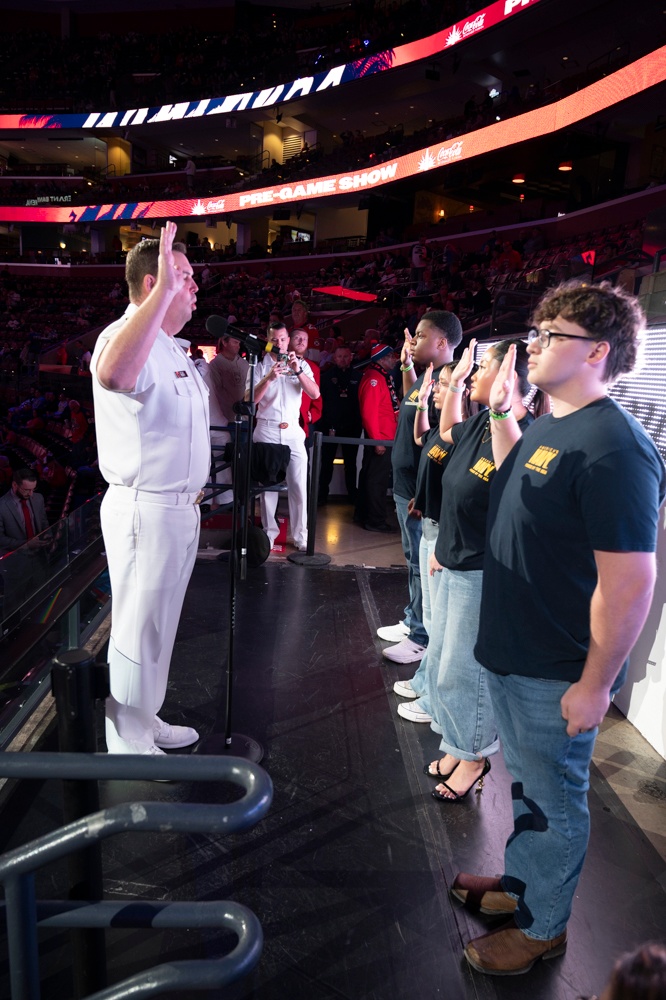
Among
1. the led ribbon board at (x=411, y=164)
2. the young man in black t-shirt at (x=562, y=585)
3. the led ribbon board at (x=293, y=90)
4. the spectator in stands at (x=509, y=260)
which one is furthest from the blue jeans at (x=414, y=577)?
the led ribbon board at (x=293, y=90)

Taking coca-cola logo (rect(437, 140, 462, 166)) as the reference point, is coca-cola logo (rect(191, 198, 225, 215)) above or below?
below

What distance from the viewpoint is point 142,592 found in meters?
2.42

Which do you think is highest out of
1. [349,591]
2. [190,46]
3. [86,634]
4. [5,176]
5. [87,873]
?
[190,46]

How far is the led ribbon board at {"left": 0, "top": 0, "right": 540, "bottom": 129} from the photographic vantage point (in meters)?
16.6

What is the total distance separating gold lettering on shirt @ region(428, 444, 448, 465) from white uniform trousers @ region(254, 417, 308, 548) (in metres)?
2.75

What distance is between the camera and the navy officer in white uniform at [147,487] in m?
2.29

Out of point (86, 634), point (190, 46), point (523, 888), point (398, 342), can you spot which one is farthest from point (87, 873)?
point (190, 46)

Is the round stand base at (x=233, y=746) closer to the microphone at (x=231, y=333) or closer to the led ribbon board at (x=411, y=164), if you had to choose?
the microphone at (x=231, y=333)

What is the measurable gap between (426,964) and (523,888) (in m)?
0.34

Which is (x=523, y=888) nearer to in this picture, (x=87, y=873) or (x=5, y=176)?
(x=87, y=873)

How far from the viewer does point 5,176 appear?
107 feet

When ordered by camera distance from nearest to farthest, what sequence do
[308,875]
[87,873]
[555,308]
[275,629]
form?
[87,873], [555,308], [308,875], [275,629]

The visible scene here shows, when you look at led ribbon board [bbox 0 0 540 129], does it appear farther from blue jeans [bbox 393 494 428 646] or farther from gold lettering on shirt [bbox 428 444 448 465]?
gold lettering on shirt [bbox 428 444 448 465]

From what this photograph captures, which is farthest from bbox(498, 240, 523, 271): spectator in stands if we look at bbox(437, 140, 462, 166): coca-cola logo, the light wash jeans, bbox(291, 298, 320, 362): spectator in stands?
the light wash jeans
